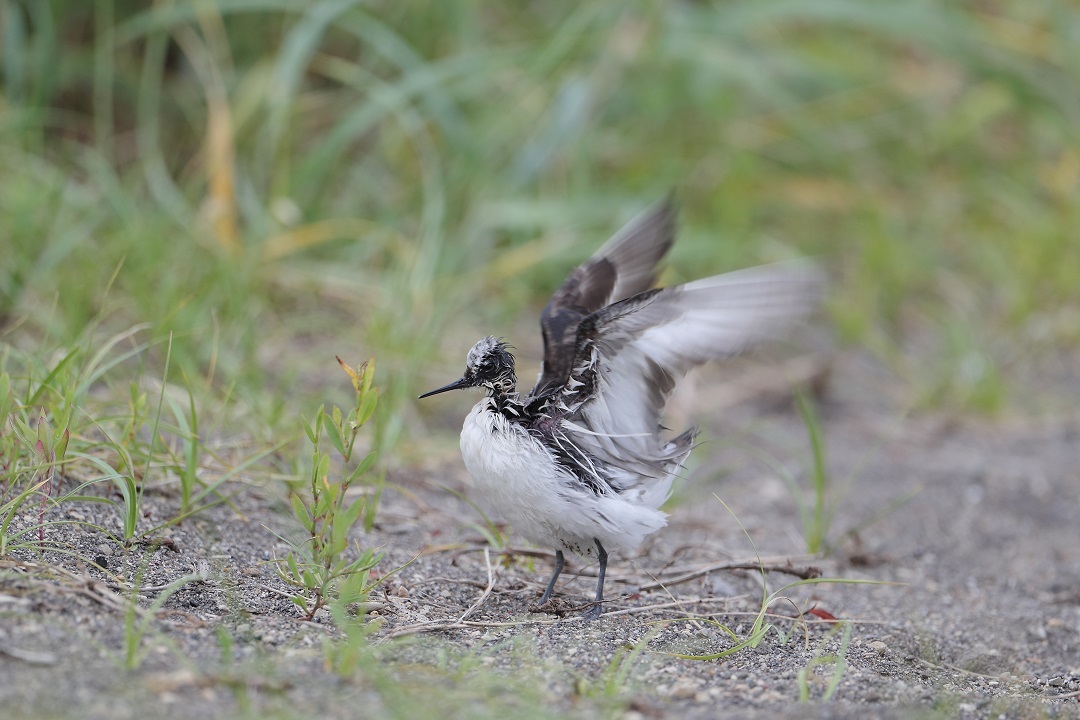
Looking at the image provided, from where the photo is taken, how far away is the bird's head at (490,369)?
127 inches

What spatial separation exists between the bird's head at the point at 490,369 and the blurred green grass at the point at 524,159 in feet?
6.21

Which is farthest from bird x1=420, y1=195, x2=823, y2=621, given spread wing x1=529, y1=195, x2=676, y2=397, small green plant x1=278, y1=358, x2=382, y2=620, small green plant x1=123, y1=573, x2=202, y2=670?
small green plant x1=123, y1=573, x2=202, y2=670

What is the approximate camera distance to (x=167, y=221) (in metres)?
5.62

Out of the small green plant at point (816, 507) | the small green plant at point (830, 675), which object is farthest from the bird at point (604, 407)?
the small green plant at point (816, 507)

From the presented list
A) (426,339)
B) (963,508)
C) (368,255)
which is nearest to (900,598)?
(963,508)

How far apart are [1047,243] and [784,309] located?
15.5 feet

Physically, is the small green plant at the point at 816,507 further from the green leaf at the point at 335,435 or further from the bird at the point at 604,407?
the green leaf at the point at 335,435

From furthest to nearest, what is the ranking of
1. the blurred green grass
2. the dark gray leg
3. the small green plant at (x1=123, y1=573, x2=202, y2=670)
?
the blurred green grass < the dark gray leg < the small green plant at (x1=123, y1=573, x2=202, y2=670)

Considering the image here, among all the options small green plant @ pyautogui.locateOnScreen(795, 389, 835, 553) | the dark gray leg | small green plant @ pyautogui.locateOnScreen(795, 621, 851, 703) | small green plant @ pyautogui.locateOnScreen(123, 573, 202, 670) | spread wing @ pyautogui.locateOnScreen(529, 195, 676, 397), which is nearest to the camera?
small green plant @ pyautogui.locateOnScreen(123, 573, 202, 670)

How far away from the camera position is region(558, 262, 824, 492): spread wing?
286 cm

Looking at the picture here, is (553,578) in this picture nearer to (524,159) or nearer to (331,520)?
(331,520)

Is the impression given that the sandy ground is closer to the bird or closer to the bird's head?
the bird

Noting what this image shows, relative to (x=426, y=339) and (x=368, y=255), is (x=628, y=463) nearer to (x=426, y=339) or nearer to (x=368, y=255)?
(x=426, y=339)

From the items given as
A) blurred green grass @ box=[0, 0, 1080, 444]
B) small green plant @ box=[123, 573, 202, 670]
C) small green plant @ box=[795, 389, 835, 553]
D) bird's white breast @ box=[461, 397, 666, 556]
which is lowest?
small green plant @ box=[123, 573, 202, 670]
